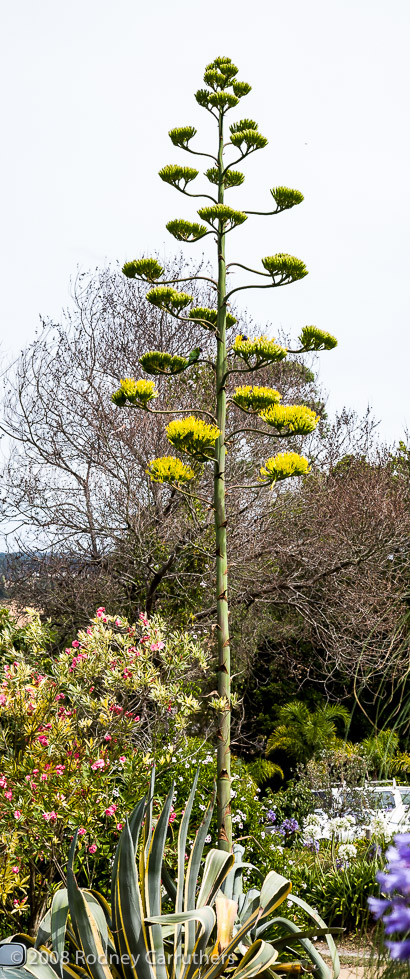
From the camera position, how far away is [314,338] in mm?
4375

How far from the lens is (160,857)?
9.34ft

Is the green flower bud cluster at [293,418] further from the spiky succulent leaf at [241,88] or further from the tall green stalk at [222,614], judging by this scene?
the spiky succulent leaf at [241,88]

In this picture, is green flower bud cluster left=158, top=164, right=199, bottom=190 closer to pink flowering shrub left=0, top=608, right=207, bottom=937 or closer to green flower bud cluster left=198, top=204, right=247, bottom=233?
green flower bud cluster left=198, top=204, right=247, bottom=233

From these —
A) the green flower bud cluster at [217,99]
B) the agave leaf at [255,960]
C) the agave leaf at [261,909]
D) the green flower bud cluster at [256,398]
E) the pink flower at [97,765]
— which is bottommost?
the agave leaf at [255,960]

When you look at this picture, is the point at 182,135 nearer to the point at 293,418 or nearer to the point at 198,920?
the point at 293,418

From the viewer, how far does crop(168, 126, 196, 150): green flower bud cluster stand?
4389 millimetres

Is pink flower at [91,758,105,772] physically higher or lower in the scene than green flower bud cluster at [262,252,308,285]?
lower

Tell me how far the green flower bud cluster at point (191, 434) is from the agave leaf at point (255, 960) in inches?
84.0

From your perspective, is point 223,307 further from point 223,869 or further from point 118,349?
point 118,349

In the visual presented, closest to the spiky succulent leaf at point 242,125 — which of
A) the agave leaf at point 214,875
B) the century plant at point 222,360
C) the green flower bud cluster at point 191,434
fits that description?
the century plant at point 222,360

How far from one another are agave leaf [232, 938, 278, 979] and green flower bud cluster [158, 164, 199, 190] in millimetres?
3808

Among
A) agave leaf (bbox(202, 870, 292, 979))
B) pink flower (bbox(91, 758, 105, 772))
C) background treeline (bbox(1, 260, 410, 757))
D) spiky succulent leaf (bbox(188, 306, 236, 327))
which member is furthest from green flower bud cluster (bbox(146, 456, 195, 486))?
background treeline (bbox(1, 260, 410, 757))

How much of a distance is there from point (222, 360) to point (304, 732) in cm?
754

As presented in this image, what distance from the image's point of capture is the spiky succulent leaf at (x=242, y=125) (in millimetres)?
4422
